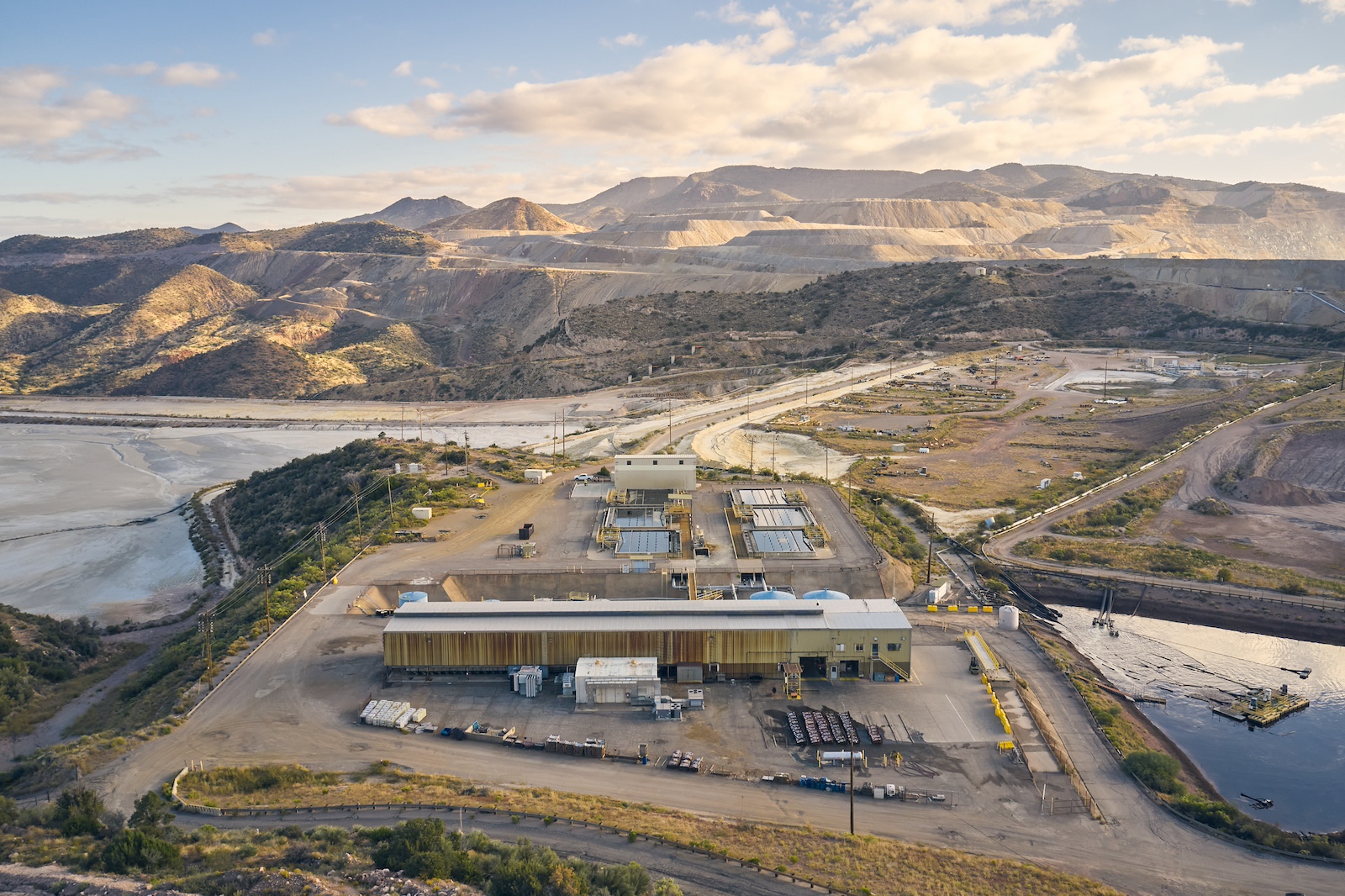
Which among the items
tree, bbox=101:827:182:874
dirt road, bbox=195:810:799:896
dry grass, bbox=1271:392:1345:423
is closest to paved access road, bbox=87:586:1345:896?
dirt road, bbox=195:810:799:896

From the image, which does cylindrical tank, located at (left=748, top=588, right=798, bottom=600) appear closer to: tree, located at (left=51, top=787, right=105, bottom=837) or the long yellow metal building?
the long yellow metal building

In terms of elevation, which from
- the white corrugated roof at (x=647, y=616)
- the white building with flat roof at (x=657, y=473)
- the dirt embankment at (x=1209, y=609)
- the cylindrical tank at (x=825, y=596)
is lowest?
the dirt embankment at (x=1209, y=609)

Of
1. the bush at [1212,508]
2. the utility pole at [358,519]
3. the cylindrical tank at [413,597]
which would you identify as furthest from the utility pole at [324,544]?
the bush at [1212,508]

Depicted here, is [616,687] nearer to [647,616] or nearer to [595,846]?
[647,616]

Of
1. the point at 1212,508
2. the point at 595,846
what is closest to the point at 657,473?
the point at 595,846

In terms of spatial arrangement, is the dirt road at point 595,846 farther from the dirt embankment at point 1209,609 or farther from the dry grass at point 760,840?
the dirt embankment at point 1209,609

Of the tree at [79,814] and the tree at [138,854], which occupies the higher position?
the tree at [138,854]
